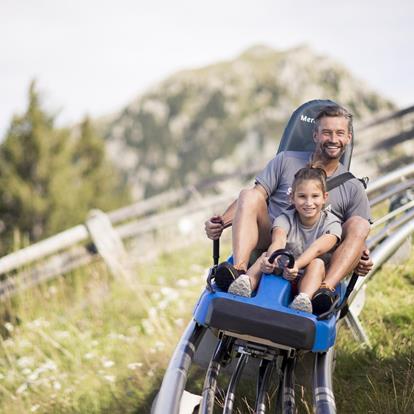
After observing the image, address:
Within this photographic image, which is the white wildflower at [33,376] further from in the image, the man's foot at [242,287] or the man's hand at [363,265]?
the man's hand at [363,265]

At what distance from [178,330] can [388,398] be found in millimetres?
2486

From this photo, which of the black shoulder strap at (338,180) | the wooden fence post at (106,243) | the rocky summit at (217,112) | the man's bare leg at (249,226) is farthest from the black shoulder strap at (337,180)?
the rocky summit at (217,112)

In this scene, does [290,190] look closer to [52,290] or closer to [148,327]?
[148,327]

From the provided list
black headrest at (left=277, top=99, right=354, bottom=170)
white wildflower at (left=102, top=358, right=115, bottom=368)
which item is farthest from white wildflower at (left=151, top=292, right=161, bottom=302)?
black headrest at (left=277, top=99, right=354, bottom=170)

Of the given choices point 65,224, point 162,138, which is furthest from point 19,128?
point 162,138

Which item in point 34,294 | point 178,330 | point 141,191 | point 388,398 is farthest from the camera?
point 141,191

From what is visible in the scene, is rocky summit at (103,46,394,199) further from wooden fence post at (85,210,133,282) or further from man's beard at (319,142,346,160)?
man's beard at (319,142,346,160)

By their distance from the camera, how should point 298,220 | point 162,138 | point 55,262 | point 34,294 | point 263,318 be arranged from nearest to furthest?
1. point 263,318
2. point 298,220
3. point 34,294
4. point 55,262
5. point 162,138

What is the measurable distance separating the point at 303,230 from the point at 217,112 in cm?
12904

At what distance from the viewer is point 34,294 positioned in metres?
7.02

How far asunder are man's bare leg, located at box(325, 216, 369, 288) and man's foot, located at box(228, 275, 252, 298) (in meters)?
0.42

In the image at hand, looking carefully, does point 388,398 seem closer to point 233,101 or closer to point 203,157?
point 203,157

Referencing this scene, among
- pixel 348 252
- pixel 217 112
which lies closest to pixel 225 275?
pixel 348 252

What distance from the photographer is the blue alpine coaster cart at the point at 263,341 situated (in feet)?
9.11
